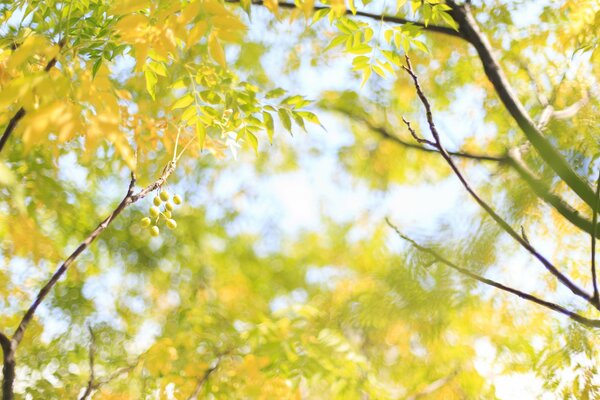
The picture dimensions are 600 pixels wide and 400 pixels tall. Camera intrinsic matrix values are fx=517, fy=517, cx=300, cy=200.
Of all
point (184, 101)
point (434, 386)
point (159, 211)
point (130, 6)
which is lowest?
point (434, 386)

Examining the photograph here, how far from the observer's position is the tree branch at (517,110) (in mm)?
1861

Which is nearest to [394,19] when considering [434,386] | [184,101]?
[184,101]

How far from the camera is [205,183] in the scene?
4918 millimetres

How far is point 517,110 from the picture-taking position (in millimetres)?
2141

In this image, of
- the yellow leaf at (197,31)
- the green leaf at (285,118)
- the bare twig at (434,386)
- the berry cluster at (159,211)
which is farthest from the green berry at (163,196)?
the bare twig at (434,386)

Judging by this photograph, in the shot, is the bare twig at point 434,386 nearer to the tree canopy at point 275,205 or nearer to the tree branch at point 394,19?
the tree canopy at point 275,205

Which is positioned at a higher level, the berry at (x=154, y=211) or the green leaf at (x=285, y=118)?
the green leaf at (x=285, y=118)

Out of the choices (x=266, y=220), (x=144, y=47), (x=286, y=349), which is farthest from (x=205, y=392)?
(x=266, y=220)

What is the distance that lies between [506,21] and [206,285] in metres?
3.21

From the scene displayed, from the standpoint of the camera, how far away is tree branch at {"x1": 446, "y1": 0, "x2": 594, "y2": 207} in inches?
73.3

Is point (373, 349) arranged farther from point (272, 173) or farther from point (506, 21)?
point (506, 21)

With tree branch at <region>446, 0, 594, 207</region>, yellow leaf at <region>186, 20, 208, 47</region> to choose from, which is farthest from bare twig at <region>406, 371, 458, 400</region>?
yellow leaf at <region>186, 20, 208, 47</region>

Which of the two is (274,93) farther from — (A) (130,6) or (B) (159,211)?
(A) (130,6)

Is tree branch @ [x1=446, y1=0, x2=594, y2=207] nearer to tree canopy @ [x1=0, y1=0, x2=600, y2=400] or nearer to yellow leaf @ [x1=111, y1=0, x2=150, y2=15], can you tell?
tree canopy @ [x1=0, y1=0, x2=600, y2=400]
